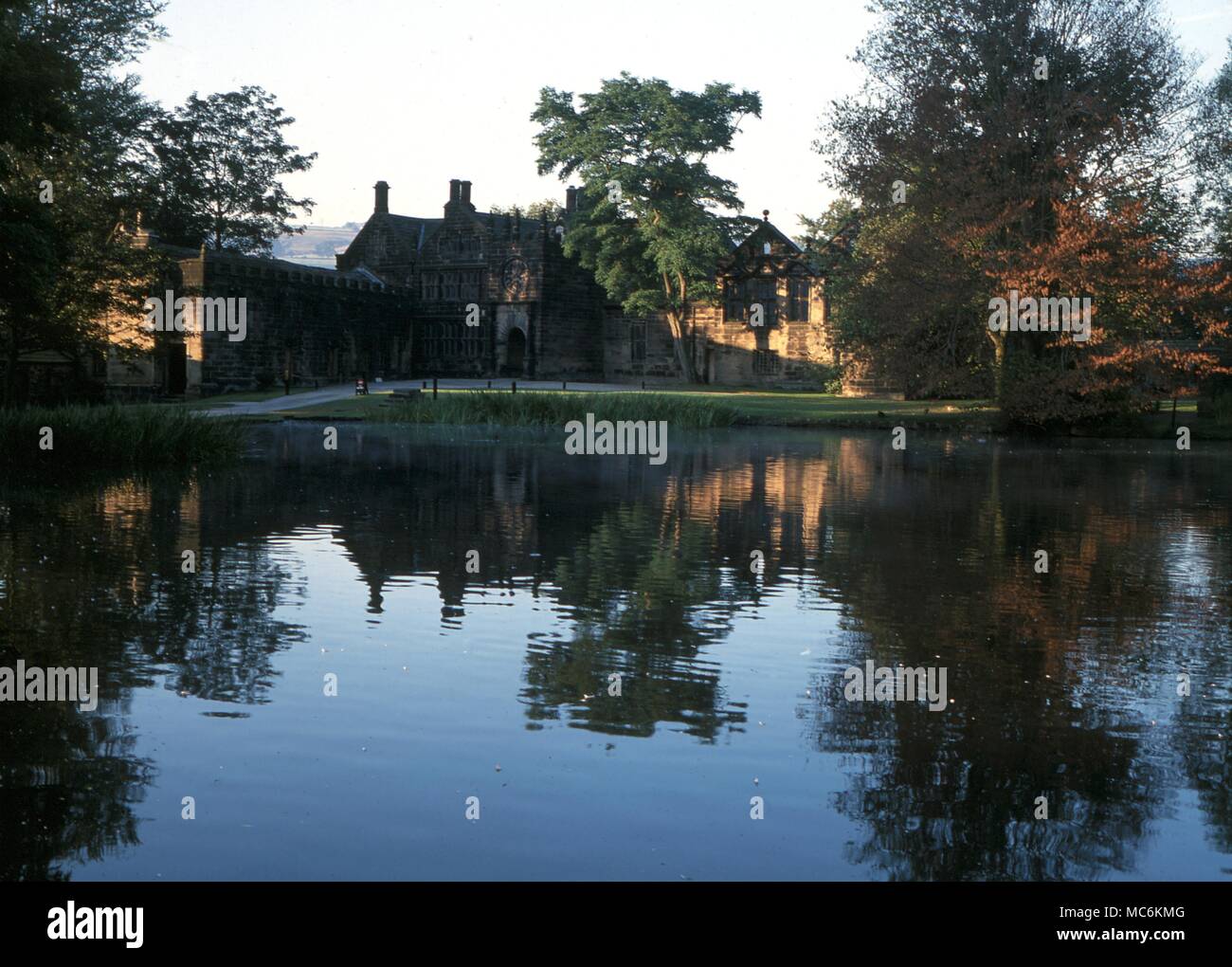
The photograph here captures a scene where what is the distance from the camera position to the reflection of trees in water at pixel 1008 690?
21.7ft

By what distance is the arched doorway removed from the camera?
7550cm

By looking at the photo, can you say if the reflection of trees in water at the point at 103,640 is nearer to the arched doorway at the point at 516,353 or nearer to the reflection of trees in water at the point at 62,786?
the reflection of trees in water at the point at 62,786

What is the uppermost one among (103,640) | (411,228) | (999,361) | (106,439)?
(411,228)

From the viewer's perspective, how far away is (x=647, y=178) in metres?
67.0

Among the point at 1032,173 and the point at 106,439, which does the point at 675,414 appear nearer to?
the point at 1032,173

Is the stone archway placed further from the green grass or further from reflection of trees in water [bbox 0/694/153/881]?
reflection of trees in water [bbox 0/694/153/881]

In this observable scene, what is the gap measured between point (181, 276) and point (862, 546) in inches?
1764

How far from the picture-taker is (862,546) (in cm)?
1711
